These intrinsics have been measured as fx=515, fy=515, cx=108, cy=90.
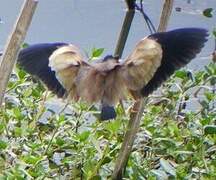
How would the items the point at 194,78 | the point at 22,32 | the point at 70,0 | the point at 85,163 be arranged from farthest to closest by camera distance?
the point at 70,0 < the point at 194,78 < the point at 85,163 < the point at 22,32

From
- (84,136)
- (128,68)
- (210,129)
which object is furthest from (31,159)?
(210,129)

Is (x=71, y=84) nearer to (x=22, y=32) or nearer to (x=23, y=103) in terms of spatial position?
(x=22, y=32)

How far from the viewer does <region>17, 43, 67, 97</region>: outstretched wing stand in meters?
0.75

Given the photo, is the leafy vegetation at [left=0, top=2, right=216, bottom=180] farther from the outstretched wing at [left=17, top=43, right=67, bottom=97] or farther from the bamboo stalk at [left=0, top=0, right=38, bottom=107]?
the bamboo stalk at [left=0, top=0, right=38, bottom=107]

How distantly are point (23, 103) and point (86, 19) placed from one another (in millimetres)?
918

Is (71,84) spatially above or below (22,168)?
above

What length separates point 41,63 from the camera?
0.75m

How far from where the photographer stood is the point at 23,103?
1047 millimetres

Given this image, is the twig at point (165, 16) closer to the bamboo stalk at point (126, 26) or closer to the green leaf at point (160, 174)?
the bamboo stalk at point (126, 26)

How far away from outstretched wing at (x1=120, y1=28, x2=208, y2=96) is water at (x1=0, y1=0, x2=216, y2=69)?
796 mm

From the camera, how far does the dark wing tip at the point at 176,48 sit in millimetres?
707

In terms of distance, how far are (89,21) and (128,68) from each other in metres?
1.21

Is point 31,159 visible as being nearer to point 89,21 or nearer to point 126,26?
point 126,26

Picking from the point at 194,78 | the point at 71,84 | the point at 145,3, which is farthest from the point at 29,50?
the point at 145,3
